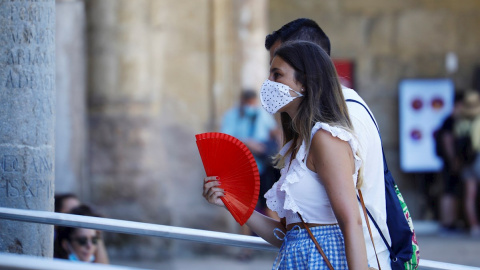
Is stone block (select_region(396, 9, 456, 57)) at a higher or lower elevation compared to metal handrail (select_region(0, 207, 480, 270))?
higher

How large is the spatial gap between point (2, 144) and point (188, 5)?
5.27 metres

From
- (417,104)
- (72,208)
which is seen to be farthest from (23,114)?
(417,104)

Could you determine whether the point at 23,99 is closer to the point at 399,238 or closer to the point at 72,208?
the point at 399,238

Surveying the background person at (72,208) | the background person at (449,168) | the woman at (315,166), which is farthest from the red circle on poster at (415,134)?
the woman at (315,166)

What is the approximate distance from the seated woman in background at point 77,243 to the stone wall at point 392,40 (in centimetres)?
675

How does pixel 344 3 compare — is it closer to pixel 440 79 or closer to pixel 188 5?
pixel 440 79

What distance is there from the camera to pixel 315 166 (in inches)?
104

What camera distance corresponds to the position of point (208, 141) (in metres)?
2.89

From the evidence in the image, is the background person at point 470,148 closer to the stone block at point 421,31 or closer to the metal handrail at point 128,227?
the stone block at point 421,31

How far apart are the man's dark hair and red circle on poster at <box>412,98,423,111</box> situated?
7.51 metres

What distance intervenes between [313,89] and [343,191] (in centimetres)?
35

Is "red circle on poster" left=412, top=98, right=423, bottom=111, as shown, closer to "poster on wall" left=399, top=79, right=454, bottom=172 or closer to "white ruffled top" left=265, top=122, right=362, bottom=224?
"poster on wall" left=399, top=79, right=454, bottom=172

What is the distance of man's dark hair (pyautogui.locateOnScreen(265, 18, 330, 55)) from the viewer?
11.5 feet

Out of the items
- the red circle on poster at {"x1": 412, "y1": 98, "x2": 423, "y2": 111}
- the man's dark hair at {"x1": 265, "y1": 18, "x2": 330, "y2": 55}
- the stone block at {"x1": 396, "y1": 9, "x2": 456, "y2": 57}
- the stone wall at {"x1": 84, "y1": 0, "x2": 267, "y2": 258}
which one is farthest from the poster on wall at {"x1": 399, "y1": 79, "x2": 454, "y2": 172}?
the man's dark hair at {"x1": 265, "y1": 18, "x2": 330, "y2": 55}
